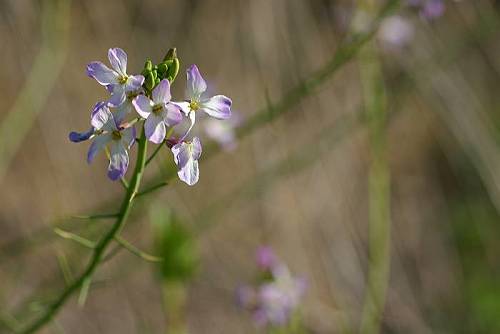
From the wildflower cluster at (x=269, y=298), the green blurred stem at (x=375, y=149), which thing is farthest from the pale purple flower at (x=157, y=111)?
the green blurred stem at (x=375, y=149)

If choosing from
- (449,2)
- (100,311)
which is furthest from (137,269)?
(449,2)

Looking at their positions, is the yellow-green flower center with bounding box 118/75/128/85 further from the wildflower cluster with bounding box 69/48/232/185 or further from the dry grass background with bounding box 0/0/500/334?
the dry grass background with bounding box 0/0/500/334

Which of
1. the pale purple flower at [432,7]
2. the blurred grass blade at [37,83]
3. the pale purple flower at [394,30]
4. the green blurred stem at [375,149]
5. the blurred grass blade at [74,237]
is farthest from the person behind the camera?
the pale purple flower at [394,30]

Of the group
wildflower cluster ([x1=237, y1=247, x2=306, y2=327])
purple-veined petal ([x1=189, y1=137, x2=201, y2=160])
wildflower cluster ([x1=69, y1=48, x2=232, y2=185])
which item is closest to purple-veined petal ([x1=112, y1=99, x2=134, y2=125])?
wildflower cluster ([x1=69, y1=48, x2=232, y2=185])

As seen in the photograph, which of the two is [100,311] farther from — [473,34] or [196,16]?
[473,34]

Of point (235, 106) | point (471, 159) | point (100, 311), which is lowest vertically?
point (100, 311)

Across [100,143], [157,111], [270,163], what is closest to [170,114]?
[157,111]

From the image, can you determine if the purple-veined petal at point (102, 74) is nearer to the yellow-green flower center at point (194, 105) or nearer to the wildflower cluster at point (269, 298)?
the yellow-green flower center at point (194, 105)
